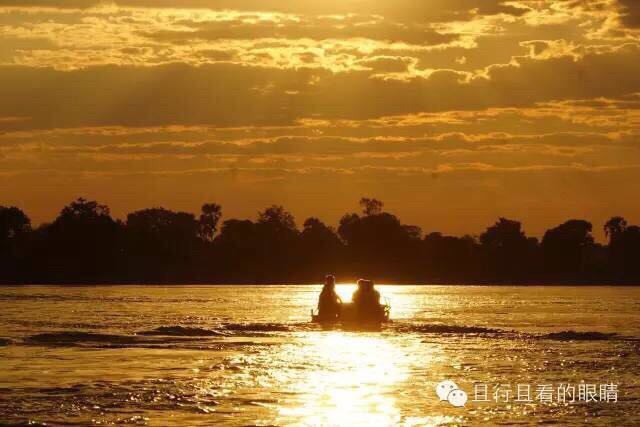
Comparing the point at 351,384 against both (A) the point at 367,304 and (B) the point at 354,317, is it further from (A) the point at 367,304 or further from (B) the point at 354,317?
(B) the point at 354,317

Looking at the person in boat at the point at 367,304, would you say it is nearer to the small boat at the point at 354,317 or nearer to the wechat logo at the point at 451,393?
the small boat at the point at 354,317

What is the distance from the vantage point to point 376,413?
31.4 m

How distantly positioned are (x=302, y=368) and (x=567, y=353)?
12803mm

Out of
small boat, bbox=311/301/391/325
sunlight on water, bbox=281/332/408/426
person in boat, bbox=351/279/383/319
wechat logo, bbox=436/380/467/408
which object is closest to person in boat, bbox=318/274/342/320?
small boat, bbox=311/301/391/325

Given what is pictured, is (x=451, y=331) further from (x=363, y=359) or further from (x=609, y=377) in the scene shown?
(x=609, y=377)

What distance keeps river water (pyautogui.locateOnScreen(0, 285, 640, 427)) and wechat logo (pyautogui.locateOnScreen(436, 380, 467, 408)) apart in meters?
0.28

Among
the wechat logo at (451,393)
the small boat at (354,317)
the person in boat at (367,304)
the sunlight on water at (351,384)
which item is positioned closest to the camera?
the sunlight on water at (351,384)

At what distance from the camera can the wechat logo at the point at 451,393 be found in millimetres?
33438

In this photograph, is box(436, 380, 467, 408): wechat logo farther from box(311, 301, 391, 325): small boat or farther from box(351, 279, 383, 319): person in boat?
box(351, 279, 383, 319): person in boat

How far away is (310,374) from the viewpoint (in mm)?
40250

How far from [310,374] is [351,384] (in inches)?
118

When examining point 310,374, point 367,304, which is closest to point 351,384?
point 310,374

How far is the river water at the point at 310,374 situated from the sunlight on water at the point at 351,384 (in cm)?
6

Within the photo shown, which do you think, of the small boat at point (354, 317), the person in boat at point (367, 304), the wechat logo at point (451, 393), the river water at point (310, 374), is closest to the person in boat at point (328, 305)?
the small boat at point (354, 317)
